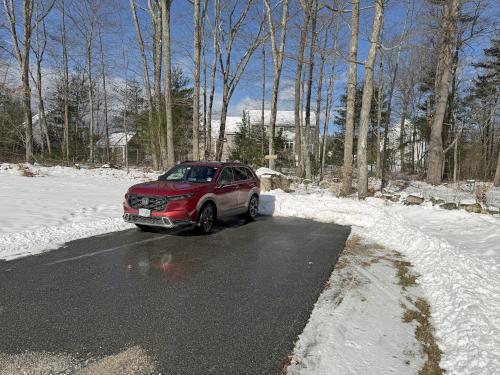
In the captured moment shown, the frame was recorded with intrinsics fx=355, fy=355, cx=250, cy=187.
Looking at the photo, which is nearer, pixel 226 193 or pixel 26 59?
pixel 226 193

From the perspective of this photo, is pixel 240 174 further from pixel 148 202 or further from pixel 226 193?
pixel 148 202

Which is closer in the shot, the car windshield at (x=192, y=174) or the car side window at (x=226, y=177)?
the car windshield at (x=192, y=174)

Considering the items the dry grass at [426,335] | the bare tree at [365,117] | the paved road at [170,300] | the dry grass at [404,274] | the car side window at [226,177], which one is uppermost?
the bare tree at [365,117]

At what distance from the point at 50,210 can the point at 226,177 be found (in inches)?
200

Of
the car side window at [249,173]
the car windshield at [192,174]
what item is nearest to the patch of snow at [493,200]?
the car side window at [249,173]

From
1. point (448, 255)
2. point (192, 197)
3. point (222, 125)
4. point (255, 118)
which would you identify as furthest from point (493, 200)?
point (255, 118)

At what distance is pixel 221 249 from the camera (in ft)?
23.3

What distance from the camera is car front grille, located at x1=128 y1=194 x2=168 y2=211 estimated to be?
7648 millimetres

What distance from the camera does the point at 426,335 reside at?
12.4ft

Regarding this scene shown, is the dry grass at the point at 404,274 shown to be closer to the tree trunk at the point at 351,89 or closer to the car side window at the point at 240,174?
the car side window at the point at 240,174

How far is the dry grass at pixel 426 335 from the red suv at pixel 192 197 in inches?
191

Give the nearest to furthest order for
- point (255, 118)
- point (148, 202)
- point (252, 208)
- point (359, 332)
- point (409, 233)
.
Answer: point (359, 332) < point (148, 202) < point (409, 233) < point (252, 208) < point (255, 118)

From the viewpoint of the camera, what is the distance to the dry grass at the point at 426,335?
3.20 meters

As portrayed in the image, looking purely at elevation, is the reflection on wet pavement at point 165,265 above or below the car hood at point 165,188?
below
